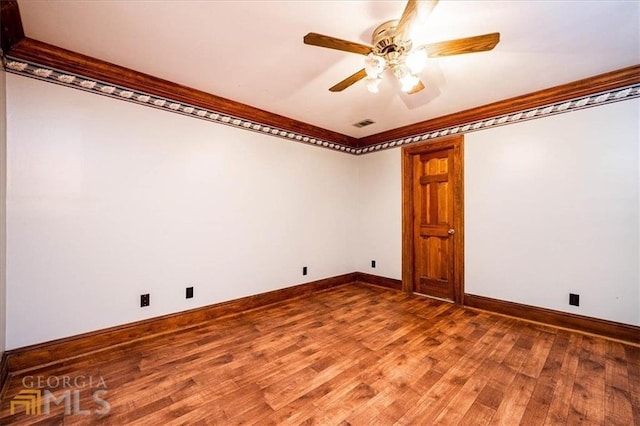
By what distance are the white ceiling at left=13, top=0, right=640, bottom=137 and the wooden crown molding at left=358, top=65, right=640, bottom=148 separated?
0.11 meters

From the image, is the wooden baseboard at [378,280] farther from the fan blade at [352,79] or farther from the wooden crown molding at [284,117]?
the fan blade at [352,79]

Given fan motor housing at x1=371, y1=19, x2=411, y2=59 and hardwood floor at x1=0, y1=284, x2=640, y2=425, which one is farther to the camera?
fan motor housing at x1=371, y1=19, x2=411, y2=59

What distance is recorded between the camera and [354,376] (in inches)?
74.6

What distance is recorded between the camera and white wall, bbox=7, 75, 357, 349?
1984 millimetres

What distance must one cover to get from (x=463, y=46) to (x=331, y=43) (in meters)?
0.81

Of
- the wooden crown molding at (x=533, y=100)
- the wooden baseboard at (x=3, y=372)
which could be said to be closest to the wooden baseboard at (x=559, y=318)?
the wooden crown molding at (x=533, y=100)

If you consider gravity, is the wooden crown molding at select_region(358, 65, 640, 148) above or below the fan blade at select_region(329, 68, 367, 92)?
above

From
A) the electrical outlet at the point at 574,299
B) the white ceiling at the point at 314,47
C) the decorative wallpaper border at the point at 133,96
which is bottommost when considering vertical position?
the electrical outlet at the point at 574,299

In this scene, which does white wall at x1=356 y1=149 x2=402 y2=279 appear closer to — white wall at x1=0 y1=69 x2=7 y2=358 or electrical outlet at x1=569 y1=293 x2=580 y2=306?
electrical outlet at x1=569 y1=293 x2=580 y2=306

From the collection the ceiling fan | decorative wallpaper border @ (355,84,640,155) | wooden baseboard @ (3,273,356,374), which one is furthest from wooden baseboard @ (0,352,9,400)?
decorative wallpaper border @ (355,84,640,155)

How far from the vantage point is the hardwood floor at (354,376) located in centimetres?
153

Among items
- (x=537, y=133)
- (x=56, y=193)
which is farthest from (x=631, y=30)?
(x=56, y=193)
